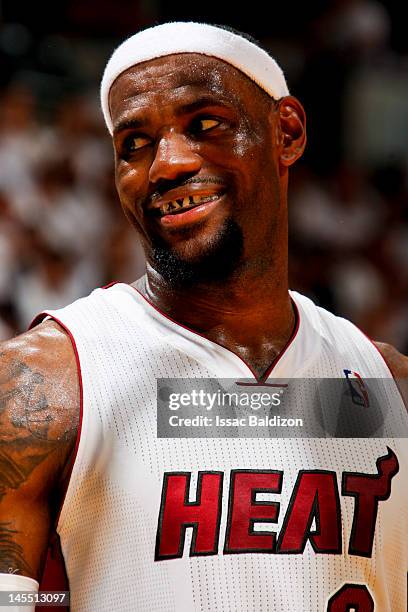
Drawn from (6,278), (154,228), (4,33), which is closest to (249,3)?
(4,33)

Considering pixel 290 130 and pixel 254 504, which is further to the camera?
pixel 290 130

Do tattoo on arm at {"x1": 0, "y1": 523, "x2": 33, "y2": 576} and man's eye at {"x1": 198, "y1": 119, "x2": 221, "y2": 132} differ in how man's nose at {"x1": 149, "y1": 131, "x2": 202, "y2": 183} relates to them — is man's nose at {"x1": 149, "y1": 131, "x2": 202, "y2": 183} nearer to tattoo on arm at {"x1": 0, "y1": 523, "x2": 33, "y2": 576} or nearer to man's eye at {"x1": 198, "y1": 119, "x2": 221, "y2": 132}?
man's eye at {"x1": 198, "y1": 119, "x2": 221, "y2": 132}

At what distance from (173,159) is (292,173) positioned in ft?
14.4

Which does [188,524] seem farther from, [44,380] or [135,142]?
[135,142]

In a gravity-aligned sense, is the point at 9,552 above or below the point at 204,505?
below

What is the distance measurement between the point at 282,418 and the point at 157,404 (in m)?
0.30

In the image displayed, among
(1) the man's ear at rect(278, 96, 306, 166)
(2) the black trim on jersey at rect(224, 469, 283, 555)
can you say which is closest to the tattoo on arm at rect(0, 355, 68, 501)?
(2) the black trim on jersey at rect(224, 469, 283, 555)

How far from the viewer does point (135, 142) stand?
7.30 feet

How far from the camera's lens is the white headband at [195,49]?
222 centimetres

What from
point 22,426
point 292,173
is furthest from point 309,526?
point 292,173

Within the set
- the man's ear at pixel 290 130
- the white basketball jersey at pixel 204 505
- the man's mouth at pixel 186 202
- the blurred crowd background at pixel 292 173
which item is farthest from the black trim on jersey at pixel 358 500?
the blurred crowd background at pixel 292 173

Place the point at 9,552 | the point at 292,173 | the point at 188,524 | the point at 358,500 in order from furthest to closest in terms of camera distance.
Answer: the point at 292,173, the point at 358,500, the point at 188,524, the point at 9,552

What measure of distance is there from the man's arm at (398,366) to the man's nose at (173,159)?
733mm

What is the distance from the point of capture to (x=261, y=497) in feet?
6.51
